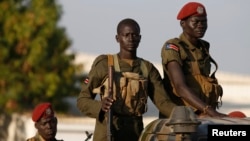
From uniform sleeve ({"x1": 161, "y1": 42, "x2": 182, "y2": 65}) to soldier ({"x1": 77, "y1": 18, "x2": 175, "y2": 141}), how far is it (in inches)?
6.9

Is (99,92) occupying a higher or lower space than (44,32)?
lower

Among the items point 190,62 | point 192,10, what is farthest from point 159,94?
point 192,10

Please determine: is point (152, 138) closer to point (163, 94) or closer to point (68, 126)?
point (163, 94)

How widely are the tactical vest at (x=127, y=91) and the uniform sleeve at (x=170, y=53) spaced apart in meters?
0.23

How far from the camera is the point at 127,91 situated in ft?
28.3

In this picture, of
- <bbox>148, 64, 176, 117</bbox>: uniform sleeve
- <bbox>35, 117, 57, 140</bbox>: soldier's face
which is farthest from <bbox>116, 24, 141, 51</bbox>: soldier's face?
<bbox>35, 117, 57, 140</bbox>: soldier's face

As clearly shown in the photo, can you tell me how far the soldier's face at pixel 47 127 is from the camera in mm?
9930

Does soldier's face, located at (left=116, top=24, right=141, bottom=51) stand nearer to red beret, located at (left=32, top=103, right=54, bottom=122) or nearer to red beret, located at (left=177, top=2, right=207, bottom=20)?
red beret, located at (left=177, top=2, right=207, bottom=20)

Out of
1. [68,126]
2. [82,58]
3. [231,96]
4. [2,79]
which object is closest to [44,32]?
[2,79]

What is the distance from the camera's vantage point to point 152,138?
7.27m

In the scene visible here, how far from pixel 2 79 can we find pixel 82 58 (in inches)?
1113

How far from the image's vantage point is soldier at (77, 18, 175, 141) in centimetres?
860

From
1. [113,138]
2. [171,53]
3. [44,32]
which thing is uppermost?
[44,32]

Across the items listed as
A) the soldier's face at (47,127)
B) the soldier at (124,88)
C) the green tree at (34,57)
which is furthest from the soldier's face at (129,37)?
the green tree at (34,57)
